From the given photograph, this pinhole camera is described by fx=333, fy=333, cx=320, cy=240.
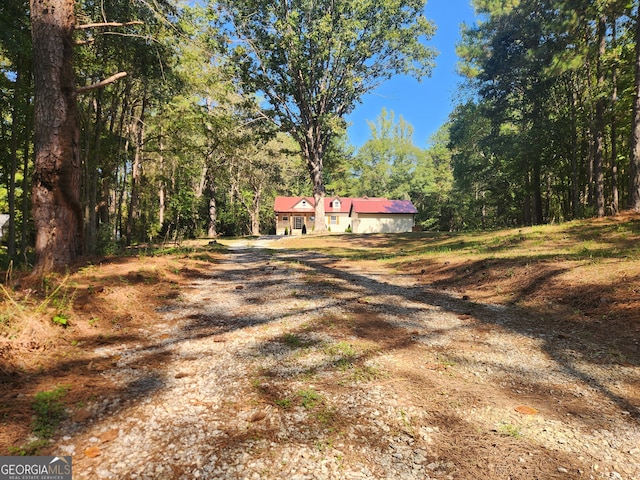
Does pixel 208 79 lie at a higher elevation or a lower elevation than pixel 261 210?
higher

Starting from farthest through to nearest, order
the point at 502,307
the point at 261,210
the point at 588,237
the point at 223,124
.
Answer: the point at 261,210 < the point at 223,124 < the point at 588,237 < the point at 502,307

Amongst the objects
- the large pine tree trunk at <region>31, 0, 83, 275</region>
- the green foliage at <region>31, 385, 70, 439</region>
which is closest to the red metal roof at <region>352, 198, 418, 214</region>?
the large pine tree trunk at <region>31, 0, 83, 275</region>

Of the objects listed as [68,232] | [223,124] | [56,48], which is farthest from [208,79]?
[68,232]

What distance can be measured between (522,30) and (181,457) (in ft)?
84.0

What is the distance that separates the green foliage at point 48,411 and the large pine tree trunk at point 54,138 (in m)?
3.48

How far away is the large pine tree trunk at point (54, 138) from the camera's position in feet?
16.5

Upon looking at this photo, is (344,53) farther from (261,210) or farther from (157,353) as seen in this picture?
(261,210)

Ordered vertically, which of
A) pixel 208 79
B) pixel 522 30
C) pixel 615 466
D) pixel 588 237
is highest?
pixel 522 30

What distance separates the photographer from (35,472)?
67.9 inches

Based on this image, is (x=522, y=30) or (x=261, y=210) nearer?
(x=522, y=30)

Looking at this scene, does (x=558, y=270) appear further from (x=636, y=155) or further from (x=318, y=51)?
(x=318, y=51)

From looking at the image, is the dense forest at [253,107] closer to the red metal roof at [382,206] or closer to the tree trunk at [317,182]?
the tree trunk at [317,182]

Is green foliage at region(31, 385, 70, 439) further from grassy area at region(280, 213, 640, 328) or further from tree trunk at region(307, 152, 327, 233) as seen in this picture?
tree trunk at region(307, 152, 327, 233)

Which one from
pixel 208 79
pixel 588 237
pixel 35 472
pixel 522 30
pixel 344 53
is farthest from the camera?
pixel 344 53
